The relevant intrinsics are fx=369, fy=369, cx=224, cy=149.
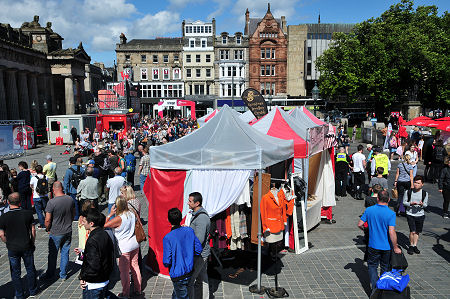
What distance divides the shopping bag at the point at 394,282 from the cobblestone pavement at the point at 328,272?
2193mm

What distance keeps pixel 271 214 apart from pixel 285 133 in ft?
10.4

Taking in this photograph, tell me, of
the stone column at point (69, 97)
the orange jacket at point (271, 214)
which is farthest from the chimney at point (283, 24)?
the orange jacket at point (271, 214)

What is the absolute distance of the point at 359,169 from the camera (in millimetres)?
13195

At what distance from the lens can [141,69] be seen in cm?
6153

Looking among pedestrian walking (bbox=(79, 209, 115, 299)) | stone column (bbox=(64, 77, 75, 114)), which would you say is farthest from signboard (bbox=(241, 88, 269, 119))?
stone column (bbox=(64, 77, 75, 114))

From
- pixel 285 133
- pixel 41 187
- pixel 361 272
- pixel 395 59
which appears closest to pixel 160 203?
pixel 285 133

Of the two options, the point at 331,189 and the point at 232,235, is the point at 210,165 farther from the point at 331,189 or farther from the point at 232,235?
the point at 331,189

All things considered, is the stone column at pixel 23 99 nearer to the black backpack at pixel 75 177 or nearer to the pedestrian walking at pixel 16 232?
the black backpack at pixel 75 177

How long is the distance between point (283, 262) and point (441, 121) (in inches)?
585

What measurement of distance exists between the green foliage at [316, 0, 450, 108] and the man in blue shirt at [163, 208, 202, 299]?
122ft

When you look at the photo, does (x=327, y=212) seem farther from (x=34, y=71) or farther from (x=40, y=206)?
(x=34, y=71)

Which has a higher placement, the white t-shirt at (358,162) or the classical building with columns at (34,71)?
the classical building with columns at (34,71)

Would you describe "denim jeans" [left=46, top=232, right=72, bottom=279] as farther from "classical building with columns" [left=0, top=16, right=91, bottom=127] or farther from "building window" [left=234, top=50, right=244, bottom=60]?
"building window" [left=234, top=50, right=244, bottom=60]

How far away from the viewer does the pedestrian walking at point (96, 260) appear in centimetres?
477
